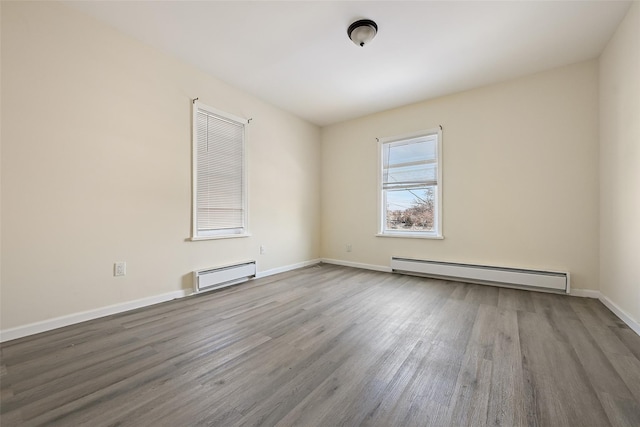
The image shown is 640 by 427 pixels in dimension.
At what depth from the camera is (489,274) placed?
3539 millimetres

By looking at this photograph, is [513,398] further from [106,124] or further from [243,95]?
[243,95]

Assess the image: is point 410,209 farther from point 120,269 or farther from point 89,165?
point 89,165

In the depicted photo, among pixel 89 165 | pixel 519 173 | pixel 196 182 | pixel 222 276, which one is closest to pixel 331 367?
pixel 222 276

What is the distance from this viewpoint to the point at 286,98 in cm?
413

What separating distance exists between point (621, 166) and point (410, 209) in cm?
239

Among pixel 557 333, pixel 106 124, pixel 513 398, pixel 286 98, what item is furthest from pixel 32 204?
pixel 557 333

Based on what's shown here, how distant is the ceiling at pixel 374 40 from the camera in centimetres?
232

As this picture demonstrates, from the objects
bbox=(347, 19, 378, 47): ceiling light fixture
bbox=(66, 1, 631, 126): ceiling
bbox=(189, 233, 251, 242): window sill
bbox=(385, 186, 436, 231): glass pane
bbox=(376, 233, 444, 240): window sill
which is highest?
bbox=(66, 1, 631, 126): ceiling

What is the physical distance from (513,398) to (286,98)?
4264mm

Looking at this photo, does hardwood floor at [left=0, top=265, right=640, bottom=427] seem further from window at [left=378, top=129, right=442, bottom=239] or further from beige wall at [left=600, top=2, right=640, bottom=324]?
window at [left=378, top=129, right=442, bottom=239]

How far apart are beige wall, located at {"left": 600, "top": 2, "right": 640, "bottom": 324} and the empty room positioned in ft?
0.11

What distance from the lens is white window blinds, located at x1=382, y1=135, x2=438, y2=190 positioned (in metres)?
4.17

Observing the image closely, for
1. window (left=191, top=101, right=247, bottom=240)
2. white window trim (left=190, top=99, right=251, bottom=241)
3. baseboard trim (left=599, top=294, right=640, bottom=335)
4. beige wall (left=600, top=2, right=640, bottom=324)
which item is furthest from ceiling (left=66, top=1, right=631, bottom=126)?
baseboard trim (left=599, top=294, right=640, bottom=335)

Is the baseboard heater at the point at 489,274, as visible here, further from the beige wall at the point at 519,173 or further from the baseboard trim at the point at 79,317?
the baseboard trim at the point at 79,317
